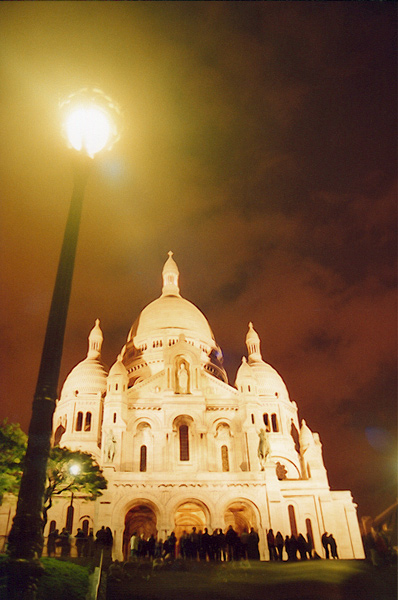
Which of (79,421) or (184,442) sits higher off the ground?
(79,421)

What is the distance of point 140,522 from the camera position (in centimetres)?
3603

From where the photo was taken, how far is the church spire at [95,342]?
5519 cm

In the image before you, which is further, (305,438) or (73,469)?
(305,438)

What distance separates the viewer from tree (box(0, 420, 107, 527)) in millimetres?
23359

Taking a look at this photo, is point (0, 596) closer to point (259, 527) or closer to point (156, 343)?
point (259, 527)

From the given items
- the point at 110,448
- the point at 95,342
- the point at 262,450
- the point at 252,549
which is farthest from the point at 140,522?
the point at 95,342

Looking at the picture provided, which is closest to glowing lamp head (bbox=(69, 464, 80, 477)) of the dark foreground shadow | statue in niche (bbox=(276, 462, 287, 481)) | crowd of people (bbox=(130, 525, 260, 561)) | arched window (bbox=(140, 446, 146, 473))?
crowd of people (bbox=(130, 525, 260, 561))

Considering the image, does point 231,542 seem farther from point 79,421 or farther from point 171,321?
point 171,321

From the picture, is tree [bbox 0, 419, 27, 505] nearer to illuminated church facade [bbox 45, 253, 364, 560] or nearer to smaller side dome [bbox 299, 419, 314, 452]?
→ illuminated church facade [bbox 45, 253, 364, 560]

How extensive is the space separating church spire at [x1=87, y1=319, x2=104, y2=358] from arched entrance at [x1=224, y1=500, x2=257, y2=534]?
2511 cm

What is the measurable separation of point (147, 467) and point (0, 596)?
26542 millimetres

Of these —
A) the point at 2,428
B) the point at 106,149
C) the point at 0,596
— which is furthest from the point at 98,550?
the point at 106,149

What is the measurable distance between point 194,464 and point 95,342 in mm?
24238

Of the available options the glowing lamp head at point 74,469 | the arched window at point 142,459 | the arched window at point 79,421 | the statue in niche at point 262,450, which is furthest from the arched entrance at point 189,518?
the arched window at point 79,421
